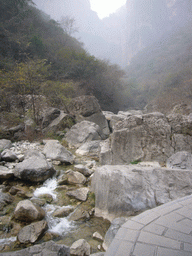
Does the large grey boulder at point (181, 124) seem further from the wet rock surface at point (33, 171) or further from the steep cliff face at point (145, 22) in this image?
the steep cliff face at point (145, 22)

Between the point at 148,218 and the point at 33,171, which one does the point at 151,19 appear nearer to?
the point at 33,171

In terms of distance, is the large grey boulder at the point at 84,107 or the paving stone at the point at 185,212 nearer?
the paving stone at the point at 185,212

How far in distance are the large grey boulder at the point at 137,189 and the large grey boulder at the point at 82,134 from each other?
6.13 m

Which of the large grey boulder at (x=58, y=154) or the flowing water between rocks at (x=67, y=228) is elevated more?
the large grey boulder at (x=58, y=154)

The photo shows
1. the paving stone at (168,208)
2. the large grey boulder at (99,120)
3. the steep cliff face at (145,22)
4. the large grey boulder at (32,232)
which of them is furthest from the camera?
the steep cliff face at (145,22)

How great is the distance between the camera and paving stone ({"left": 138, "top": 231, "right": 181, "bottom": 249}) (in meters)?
1.34

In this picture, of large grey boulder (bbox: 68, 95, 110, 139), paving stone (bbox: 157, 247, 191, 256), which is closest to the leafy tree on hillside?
large grey boulder (bbox: 68, 95, 110, 139)

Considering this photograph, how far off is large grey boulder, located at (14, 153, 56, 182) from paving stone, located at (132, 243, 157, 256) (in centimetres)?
407

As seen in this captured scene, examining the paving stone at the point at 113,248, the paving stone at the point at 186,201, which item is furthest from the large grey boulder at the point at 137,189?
the paving stone at the point at 113,248

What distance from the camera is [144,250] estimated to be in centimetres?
131

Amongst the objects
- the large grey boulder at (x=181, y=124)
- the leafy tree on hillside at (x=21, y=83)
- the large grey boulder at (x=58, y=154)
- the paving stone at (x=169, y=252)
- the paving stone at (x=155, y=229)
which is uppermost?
the leafy tree on hillside at (x=21, y=83)

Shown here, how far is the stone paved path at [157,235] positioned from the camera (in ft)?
4.24

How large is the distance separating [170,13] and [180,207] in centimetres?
7533

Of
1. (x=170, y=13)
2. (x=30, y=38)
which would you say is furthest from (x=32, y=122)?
(x=170, y=13)
